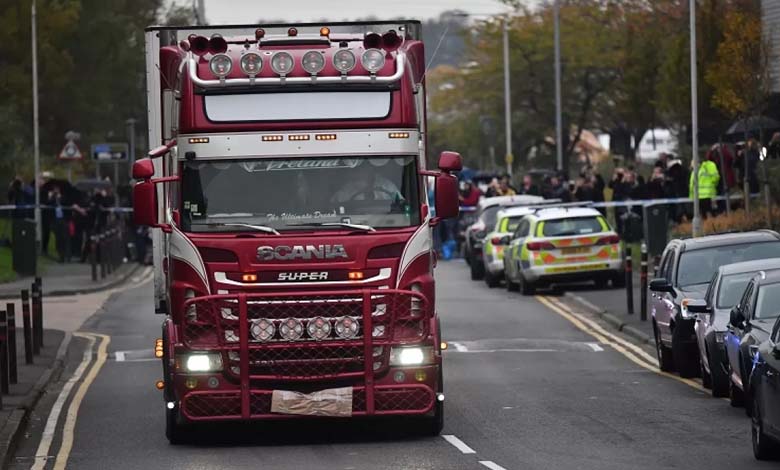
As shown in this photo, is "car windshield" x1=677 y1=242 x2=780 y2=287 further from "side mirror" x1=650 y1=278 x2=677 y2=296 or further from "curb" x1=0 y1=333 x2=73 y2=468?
"curb" x1=0 y1=333 x2=73 y2=468

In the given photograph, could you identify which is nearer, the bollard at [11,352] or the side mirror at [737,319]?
the side mirror at [737,319]

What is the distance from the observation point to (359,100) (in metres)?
16.9

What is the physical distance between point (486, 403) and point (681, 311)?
270 cm

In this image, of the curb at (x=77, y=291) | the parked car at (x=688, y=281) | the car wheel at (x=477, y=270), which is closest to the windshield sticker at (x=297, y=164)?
the parked car at (x=688, y=281)

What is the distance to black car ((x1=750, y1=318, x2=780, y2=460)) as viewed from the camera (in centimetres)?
1430

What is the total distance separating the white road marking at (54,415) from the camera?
1689 cm

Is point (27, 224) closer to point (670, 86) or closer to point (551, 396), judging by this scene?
point (670, 86)

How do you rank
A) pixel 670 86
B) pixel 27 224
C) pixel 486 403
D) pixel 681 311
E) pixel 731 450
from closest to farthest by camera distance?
pixel 731 450, pixel 486 403, pixel 681 311, pixel 27 224, pixel 670 86

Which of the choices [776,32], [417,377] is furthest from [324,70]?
[776,32]

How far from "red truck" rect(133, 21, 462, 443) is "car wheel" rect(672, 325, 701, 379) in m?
5.49

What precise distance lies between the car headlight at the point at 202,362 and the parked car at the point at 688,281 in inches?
268

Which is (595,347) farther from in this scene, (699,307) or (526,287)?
(526,287)

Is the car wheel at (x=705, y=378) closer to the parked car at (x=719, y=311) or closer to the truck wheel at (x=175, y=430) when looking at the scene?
the parked car at (x=719, y=311)

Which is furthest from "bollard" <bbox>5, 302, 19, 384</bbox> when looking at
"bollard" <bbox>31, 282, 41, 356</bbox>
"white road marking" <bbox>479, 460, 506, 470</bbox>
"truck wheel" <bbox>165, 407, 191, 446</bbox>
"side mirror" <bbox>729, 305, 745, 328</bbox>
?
"side mirror" <bbox>729, 305, 745, 328</bbox>
